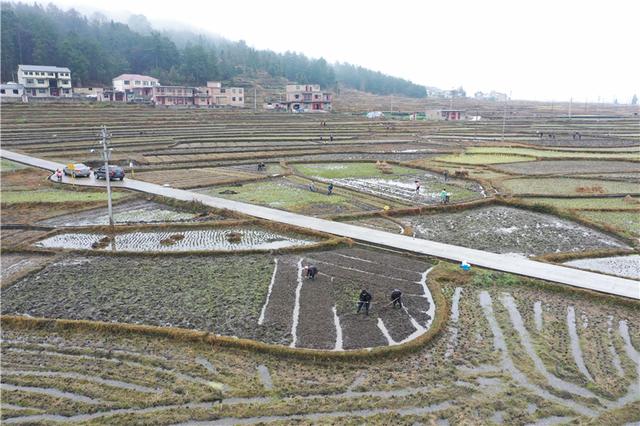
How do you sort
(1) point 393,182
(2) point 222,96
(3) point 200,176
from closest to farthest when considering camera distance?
(1) point 393,182 < (3) point 200,176 < (2) point 222,96

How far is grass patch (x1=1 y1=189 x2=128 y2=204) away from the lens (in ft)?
105

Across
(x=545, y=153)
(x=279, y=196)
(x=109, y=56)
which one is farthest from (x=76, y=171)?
(x=109, y=56)

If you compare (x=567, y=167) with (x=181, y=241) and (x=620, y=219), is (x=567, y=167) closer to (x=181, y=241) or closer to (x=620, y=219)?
(x=620, y=219)

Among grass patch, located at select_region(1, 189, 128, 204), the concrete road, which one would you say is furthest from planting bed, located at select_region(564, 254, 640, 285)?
grass patch, located at select_region(1, 189, 128, 204)

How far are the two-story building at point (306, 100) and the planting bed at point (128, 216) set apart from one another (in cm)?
8613

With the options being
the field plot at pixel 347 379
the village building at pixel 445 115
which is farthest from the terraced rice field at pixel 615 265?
the village building at pixel 445 115

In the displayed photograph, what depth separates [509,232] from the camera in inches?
1048

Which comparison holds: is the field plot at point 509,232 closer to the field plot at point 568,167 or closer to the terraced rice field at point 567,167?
the terraced rice field at point 567,167

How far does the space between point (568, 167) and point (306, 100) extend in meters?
77.5

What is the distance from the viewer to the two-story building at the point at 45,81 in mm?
93562

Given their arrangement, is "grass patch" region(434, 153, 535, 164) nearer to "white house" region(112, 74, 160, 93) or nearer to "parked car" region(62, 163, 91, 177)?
"parked car" region(62, 163, 91, 177)

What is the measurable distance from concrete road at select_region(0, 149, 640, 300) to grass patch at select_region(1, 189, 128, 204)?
3069 millimetres

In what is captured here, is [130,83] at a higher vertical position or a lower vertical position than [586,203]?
higher

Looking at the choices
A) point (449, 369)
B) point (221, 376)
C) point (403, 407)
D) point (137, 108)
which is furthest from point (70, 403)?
point (137, 108)
